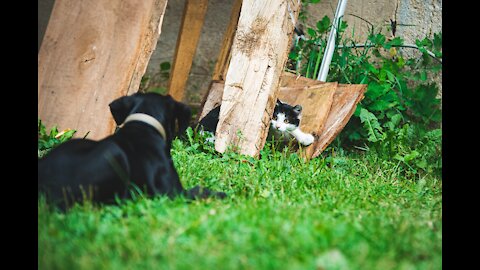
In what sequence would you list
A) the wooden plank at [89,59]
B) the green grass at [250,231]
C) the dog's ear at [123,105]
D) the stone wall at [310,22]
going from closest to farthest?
the green grass at [250,231] < the dog's ear at [123,105] < the wooden plank at [89,59] < the stone wall at [310,22]

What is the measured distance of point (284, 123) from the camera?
5504mm

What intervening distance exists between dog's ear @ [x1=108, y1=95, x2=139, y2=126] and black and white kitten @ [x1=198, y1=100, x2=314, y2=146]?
202 centimetres

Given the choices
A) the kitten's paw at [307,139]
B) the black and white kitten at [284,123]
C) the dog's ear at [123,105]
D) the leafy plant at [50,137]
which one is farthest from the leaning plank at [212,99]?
the dog's ear at [123,105]

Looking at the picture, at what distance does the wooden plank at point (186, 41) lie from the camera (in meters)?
6.48

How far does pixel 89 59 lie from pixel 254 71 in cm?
133

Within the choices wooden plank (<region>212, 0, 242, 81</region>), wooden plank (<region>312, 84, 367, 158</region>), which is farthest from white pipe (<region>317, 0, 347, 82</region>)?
wooden plank (<region>212, 0, 242, 81</region>)

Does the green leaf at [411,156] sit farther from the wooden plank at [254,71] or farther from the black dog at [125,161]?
the black dog at [125,161]

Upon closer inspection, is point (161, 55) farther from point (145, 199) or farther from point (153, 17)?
point (145, 199)

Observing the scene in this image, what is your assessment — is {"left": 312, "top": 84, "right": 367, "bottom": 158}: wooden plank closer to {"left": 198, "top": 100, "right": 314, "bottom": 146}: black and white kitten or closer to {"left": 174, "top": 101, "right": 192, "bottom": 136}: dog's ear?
{"left": 198, "top": 100, "right": 314, "bottom": 146}: black and white kitten

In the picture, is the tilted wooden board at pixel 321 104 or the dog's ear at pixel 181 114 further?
the tilted wooden board at pixel 321 104

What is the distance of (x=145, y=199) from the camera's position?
9.68 ft

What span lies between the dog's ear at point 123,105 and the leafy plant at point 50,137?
0.92 metres

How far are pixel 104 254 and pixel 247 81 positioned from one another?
9.19ft

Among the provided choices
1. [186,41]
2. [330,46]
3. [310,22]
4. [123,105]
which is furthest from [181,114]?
[310,22]
